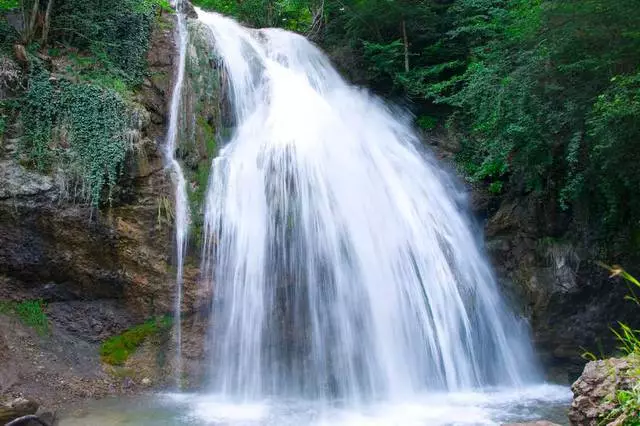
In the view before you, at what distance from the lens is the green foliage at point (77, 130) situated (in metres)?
8.23

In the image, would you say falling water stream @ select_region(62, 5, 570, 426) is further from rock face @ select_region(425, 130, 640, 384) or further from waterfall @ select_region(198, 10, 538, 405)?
rock face @ select_region(425, 130, 640, 384)

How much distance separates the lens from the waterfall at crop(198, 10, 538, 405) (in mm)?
7863

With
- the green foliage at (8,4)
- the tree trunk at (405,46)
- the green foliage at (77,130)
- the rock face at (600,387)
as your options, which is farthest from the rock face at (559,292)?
the green foliage at (8,4)

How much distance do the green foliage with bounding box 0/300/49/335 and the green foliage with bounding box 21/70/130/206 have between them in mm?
1795

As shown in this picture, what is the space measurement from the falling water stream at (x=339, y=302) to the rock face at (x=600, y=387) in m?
2.09

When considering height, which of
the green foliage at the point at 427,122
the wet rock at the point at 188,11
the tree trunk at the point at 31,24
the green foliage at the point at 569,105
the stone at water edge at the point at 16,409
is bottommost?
the stone at water edge at the point at 16,409

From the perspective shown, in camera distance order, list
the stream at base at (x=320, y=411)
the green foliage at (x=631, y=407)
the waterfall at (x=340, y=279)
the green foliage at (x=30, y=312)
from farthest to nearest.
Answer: the waterfall at (x=340, y=279), the green foliage at (x=30, y=312), the stream at base at (x=320, y=411), the green foliage at (x=631, y=407)

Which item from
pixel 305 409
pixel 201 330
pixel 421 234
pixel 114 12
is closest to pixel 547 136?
pixel 421 234

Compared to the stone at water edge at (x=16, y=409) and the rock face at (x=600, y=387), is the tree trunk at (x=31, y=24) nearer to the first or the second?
the stone at water edge at (x=16, y=409)

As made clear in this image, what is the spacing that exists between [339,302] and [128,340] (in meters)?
3.38

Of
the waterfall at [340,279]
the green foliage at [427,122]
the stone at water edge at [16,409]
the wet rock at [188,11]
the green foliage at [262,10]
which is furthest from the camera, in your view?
the green foliage at [262,10]

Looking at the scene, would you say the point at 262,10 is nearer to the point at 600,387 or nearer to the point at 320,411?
the point at 320,411

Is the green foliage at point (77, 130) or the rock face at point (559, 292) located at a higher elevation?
the green foliage at point (77, 130)

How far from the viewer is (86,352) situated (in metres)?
7.79
